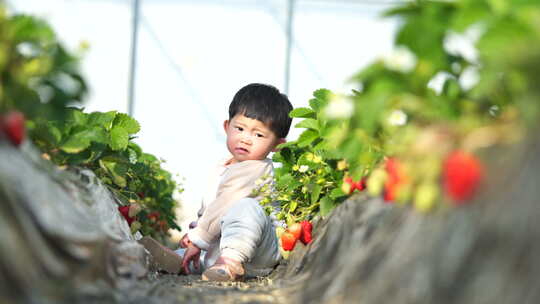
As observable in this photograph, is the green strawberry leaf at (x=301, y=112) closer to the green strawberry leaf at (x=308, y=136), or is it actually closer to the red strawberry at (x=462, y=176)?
the green strawberry leaf at (x=308, y=136)

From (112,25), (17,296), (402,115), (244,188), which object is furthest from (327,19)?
(17,296)

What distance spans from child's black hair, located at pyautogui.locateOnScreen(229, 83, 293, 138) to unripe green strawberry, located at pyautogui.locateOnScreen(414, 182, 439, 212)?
1.46 m

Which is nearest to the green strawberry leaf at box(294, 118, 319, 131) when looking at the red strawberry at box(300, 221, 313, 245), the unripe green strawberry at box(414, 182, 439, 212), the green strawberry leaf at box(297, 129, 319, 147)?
the green strawberry leaf at box(297, 129, 319, 147)

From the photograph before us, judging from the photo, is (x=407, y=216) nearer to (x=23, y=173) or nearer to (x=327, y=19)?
(x=23, y=173)

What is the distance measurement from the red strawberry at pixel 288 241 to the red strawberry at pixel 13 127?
996 mm

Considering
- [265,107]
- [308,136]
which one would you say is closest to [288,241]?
[308,136]

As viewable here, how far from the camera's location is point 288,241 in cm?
193

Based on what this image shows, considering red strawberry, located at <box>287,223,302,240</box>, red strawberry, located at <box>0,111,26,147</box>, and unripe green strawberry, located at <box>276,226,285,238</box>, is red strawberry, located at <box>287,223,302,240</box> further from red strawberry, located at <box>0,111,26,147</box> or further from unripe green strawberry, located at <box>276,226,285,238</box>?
red strawberry, located at <box>0,111,26,147</box>

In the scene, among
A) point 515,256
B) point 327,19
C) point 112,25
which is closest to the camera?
point 515,256

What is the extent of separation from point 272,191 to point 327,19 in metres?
4.99

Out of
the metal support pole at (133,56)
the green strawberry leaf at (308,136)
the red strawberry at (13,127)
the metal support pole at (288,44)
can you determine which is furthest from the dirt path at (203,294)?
the metal support pole at (288,44)

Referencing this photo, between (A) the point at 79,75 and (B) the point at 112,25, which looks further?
(B) the point at 112,25

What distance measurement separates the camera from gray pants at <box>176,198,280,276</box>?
2.02 metres

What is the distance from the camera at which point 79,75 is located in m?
1.20
